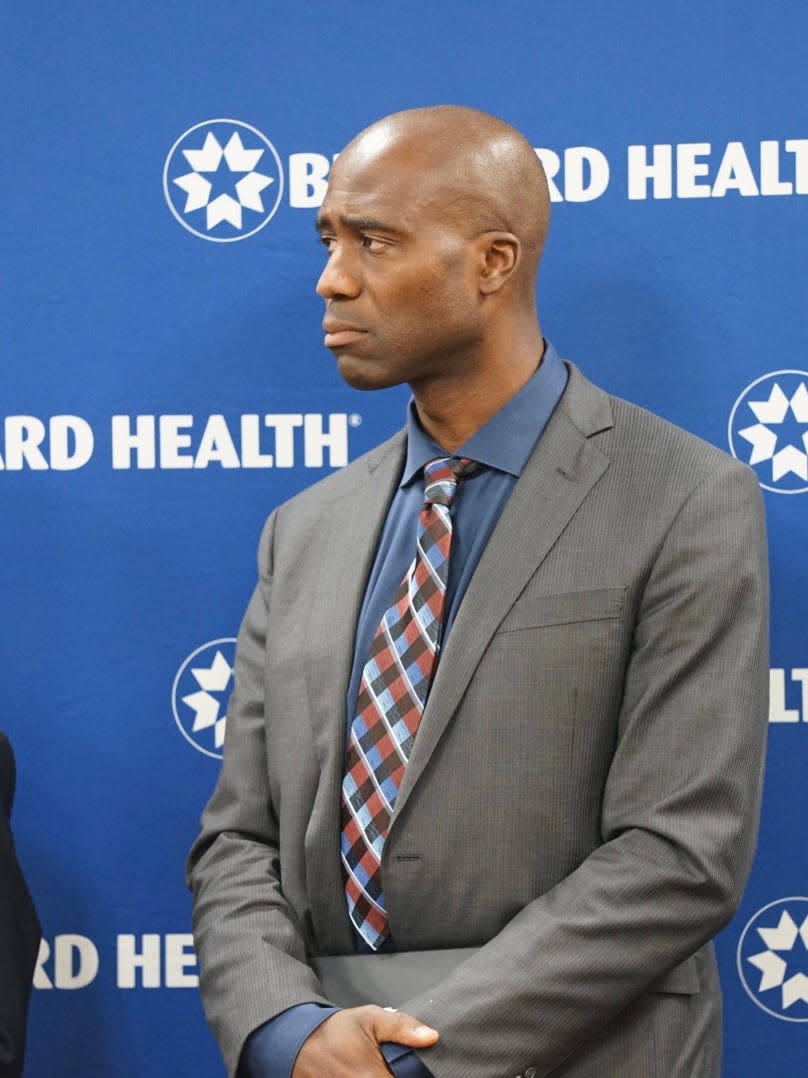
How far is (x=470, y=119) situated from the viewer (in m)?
1.85

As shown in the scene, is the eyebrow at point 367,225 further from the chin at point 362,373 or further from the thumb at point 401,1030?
the thumb at point 401,1030

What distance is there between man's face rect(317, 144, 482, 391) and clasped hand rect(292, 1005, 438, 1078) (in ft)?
2.38

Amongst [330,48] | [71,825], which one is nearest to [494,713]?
[71,825]

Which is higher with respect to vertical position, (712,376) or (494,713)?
(712,376)

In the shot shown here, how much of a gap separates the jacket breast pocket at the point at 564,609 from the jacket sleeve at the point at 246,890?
398mm

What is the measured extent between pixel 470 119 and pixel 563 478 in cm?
45

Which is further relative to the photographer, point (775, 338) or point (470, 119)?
point (775, 338)

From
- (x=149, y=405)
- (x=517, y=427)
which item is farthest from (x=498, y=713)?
(x=149, y=405)

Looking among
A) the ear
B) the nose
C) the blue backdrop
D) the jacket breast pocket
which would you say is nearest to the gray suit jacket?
the jacket breast pocket

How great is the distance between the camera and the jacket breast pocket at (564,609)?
172cm

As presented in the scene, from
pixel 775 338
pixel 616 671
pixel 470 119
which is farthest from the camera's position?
pixel 775 338

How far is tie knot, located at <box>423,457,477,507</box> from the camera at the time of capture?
1852mm

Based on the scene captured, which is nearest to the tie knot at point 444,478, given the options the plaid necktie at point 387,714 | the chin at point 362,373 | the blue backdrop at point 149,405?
the plaid necktie at point 387,714

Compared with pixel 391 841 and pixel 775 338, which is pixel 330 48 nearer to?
pixel 775 338
